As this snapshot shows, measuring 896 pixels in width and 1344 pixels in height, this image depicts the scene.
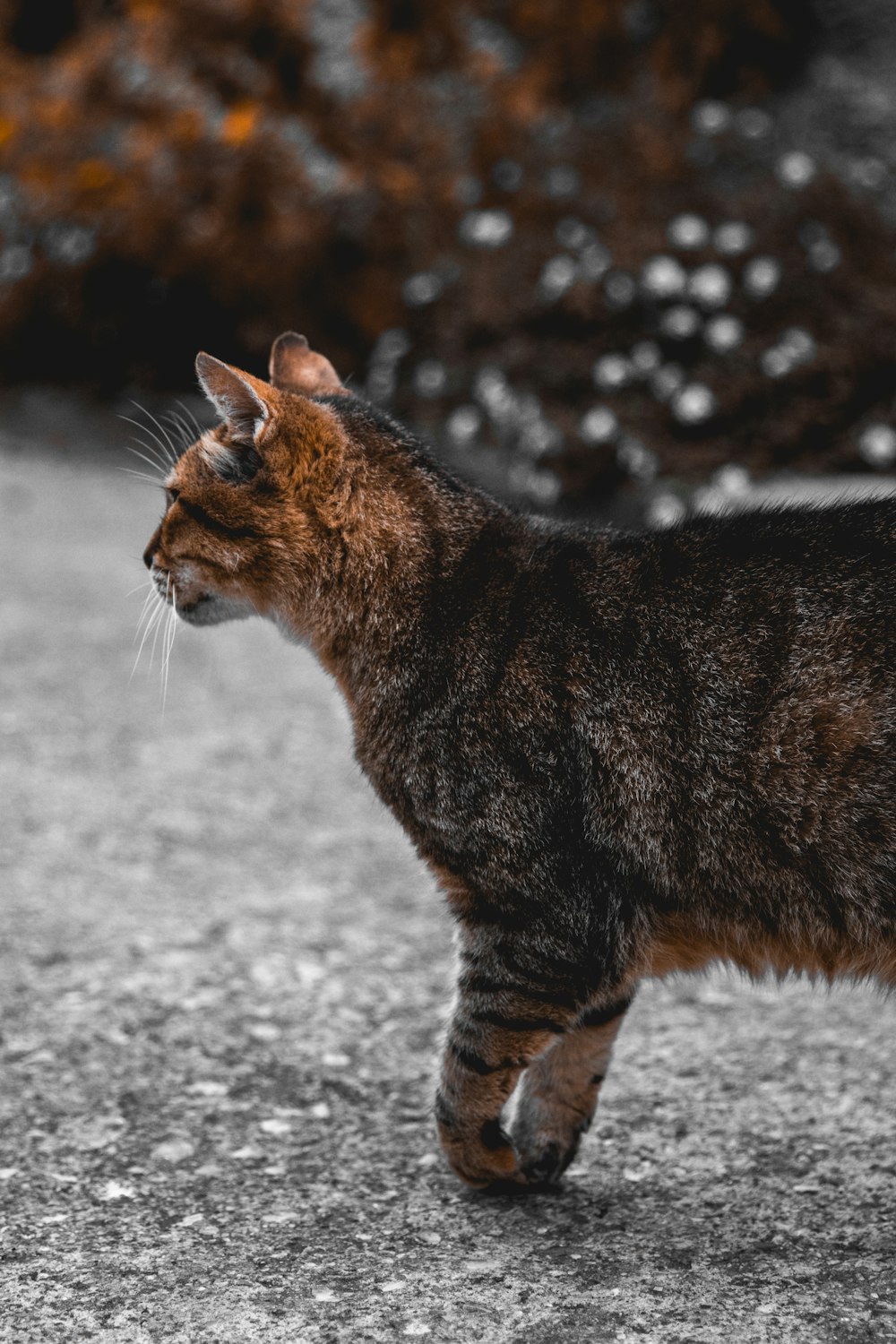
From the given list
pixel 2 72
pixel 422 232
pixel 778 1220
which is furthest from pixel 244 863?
pixel 2 72

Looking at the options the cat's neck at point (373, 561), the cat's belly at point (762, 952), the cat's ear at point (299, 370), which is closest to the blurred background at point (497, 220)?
the cat's ear at point (299, 370)

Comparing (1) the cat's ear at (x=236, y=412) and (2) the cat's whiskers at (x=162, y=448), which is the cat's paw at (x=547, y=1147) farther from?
(2) the cat's whiskers at (x=162, y=448)

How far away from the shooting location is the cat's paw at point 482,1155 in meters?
3.09

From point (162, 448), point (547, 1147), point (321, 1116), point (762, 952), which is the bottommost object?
point (321, 1116)

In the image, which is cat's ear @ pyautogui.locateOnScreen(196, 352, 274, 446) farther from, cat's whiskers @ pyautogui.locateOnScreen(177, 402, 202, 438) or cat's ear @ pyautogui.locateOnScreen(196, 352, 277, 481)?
cat's whiskers @ pyautogui.locateOnScreen(177, 402, 202, 438)

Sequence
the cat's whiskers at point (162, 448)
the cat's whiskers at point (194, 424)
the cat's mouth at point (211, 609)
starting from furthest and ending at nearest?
the cat's whiskers at point (194, 424) < the cat's whiskers at point (162, 448) < the cat's mouth at point (211, 609)

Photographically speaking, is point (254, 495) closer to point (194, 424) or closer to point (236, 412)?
point (236, 412)

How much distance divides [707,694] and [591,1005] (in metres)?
0.69

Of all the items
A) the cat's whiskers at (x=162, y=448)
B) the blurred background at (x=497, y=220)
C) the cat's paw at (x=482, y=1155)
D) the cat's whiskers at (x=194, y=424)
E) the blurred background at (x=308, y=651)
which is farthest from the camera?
the blurred background at (x=497, y=220)

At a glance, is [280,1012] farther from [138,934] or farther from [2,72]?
[2,72]

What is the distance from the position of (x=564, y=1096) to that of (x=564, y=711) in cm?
89

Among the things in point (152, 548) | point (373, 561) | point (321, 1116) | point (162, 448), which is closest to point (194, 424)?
point (162, 448)

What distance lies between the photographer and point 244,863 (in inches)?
195

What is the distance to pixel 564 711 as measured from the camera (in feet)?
9.84
